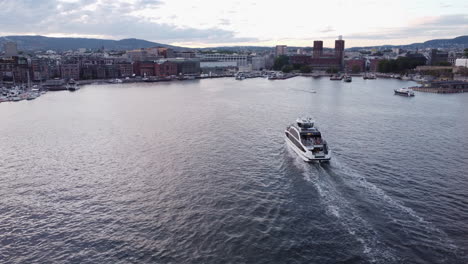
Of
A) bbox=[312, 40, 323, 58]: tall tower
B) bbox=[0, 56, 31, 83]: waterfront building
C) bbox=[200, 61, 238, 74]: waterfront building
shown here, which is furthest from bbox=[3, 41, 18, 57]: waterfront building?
bbox=[312, 40, 323, 58]: tall tower

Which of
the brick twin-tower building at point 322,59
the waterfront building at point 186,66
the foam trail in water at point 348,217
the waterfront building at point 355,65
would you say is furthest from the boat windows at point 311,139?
the brick twin-tower building at point 322,59

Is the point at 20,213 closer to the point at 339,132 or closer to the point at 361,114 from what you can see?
the point at 339,132

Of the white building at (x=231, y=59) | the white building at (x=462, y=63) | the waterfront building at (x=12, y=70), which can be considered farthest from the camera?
the white building at (x=231, y=59)

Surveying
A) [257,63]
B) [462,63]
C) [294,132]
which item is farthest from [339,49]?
[294,132]

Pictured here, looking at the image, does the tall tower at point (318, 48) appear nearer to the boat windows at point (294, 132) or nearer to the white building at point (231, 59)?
the white building at point (231, 59)

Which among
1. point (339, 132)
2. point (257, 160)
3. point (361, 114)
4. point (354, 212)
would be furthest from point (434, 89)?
point (354, 212)

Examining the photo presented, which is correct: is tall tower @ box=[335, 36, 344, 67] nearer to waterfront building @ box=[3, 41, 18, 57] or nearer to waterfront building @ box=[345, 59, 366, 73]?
waterfront building @ box=[345, 59, 366, 73]

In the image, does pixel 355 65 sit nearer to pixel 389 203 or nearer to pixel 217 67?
pixel 217 67
